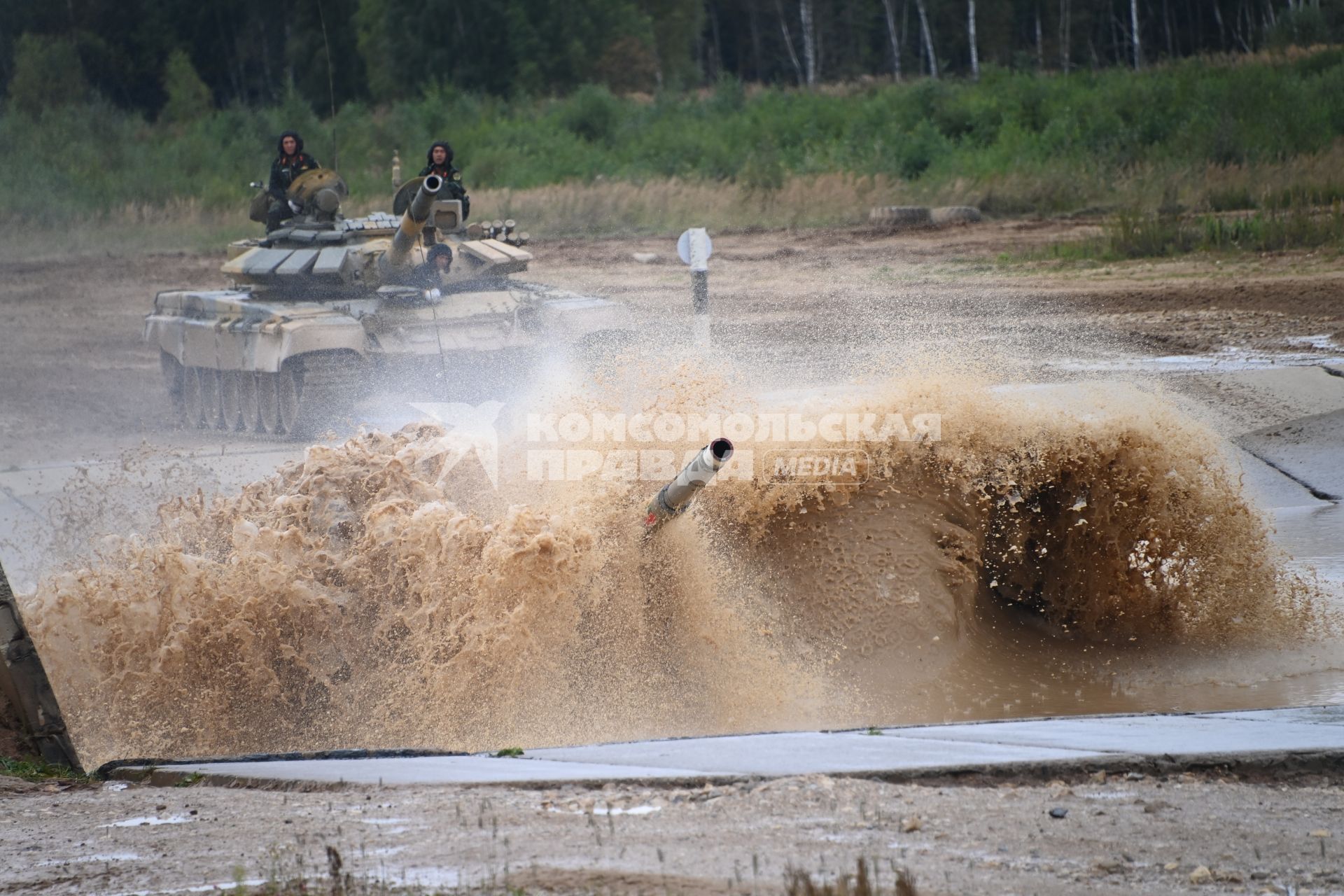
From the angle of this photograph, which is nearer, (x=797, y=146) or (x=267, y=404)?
(x=267, y=404)

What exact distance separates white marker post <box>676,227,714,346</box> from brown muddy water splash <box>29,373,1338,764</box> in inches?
82.8

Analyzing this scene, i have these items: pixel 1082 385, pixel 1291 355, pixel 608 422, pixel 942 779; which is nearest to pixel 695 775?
pixel 942 779

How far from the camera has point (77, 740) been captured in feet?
21.9

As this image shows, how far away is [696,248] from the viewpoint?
32.4ft

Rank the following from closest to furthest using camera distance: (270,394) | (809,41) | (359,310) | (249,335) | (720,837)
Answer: (720,837) < (359,310) < (249,335) < (270,394) < (809,41)

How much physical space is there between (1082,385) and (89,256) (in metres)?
20.8

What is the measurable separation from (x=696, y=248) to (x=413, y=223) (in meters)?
2.50

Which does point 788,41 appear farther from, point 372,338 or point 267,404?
point 372,338

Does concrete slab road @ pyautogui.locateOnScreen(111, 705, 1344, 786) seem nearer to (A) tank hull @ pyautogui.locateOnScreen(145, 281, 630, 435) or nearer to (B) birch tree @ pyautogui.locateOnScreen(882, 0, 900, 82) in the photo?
(A) tank hull @ pyautogui.locateOnScreen(145, 281, 630, 435)

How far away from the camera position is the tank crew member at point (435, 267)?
40.2 ft

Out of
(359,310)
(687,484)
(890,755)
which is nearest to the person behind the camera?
(890,755)

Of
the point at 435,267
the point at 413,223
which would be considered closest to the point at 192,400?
the point at 435,267

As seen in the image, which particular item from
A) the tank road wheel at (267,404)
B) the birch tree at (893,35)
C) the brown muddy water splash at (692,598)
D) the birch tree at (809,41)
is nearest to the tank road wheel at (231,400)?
the tank road wheel at (267,404)

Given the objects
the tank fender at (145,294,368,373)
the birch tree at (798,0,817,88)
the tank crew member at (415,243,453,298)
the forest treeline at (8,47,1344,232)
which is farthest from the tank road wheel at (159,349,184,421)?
the birch tree at (798,0,817,88)
